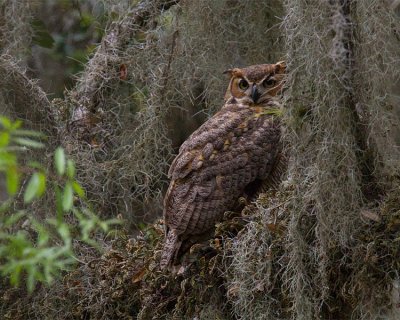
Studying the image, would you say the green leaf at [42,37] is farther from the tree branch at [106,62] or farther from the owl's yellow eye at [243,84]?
the owl's yellow eye at [243,84]

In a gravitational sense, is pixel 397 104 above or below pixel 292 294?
above

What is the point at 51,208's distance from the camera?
440 centimetres

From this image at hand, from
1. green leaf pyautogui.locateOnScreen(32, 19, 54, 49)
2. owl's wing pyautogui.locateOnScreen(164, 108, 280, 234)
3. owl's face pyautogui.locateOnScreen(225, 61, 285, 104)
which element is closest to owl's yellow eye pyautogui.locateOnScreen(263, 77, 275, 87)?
owl's face pyautogui.locateOnScreen(225, 61, 285, 104)

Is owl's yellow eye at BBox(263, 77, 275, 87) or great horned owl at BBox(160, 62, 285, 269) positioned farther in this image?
owl's yellow eye at BBox(263, 77, 275, 87)

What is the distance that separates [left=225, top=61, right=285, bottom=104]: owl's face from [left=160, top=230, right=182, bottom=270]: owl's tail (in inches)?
33.0

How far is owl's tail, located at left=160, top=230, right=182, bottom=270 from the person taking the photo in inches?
158

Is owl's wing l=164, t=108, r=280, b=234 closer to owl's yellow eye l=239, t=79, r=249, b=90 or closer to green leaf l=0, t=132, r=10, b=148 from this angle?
owl's yellow eye l=239, t=79, r=249, b=90

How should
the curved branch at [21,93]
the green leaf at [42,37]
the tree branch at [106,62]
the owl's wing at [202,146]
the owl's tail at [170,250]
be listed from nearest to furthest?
the owl's tail at [170,250] → the owl's wing at [202,146] → the curved branch at [21,93] → the tree branch at [106,62] → the green leaf at [42,37]

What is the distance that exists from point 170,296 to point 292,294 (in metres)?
0.77

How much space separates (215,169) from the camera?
13.6 ft

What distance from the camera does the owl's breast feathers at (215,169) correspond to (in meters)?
4.05

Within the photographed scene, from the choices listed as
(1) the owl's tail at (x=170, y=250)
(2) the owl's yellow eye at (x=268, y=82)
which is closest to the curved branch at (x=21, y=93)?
(1) the owl's tail at (x=170, y=250)

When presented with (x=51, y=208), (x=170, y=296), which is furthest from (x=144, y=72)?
(x=170, y=296)

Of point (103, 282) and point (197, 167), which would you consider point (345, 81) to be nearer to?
point (197, 167)
